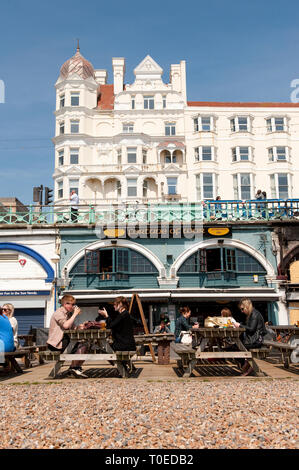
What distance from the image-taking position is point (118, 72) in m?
38.5

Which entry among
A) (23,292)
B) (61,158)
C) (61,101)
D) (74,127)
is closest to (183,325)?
(23,292)

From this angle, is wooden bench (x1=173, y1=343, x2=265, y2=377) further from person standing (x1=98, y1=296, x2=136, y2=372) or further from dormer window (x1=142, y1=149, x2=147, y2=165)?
dormer window (x1=142, y1=149, x2=147, y2=165)

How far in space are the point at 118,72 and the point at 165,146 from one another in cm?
937

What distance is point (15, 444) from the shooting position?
153 inches

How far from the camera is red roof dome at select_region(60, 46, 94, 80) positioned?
3728cm

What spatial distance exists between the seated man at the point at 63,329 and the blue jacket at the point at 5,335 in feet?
2.74

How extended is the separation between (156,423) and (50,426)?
112 centimetres

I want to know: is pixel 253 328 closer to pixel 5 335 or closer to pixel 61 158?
pixel 5 335

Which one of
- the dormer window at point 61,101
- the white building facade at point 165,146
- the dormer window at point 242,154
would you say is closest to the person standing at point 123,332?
the white building facade at point 165,146

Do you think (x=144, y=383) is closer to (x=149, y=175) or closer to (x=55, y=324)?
(x=55, y=324)

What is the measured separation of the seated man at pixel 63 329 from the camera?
25.4 feet

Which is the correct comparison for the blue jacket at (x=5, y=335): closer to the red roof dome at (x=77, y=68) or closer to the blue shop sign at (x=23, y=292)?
the blue shop sign at (x=23, y=292)

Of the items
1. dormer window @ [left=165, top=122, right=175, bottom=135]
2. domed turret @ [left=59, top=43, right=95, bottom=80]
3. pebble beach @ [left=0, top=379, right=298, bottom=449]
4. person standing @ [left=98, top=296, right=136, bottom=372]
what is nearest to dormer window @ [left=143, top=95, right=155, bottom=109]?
dormer window @ [left=165, top=122, right=175, bottom=135]

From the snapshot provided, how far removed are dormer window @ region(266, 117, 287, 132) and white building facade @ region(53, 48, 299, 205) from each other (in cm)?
8
